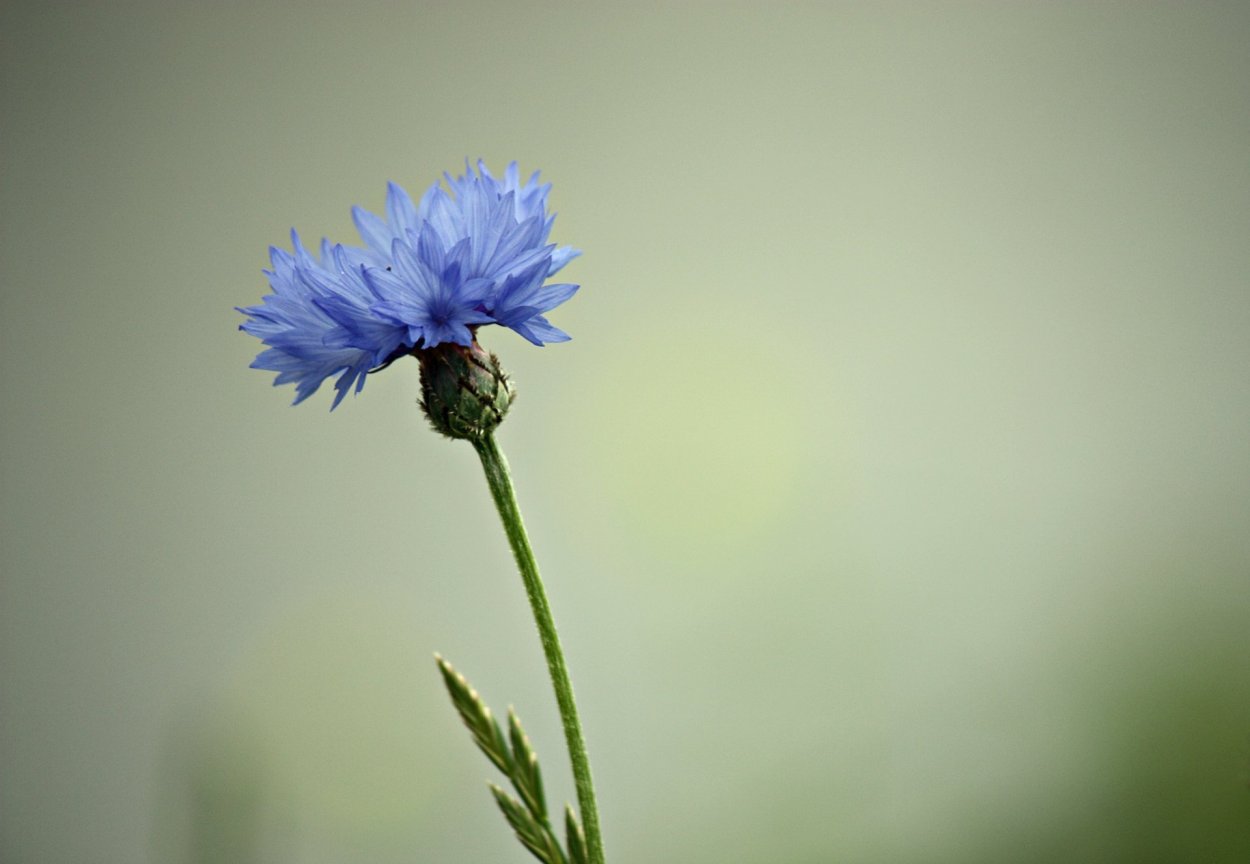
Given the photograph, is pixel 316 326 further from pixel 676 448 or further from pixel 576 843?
pixel 676 448

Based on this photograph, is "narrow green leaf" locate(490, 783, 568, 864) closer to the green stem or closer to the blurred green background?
the green stem

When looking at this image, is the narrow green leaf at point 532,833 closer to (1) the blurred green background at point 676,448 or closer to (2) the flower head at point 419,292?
(2) the flower head at point 419,292

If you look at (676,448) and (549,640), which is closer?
(549,640)

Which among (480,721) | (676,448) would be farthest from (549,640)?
(676,448)

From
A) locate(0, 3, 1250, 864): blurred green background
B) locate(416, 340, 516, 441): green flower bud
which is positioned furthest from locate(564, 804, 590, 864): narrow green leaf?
locate(0, 3, 1250, 864): blurred green background

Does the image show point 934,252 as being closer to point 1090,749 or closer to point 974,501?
point 974,501

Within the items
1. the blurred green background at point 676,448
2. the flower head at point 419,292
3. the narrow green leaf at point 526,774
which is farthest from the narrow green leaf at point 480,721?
the blurred green background at point 676,448

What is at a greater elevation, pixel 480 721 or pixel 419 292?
pixel 419 292

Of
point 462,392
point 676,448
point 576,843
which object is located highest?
point 676,448
